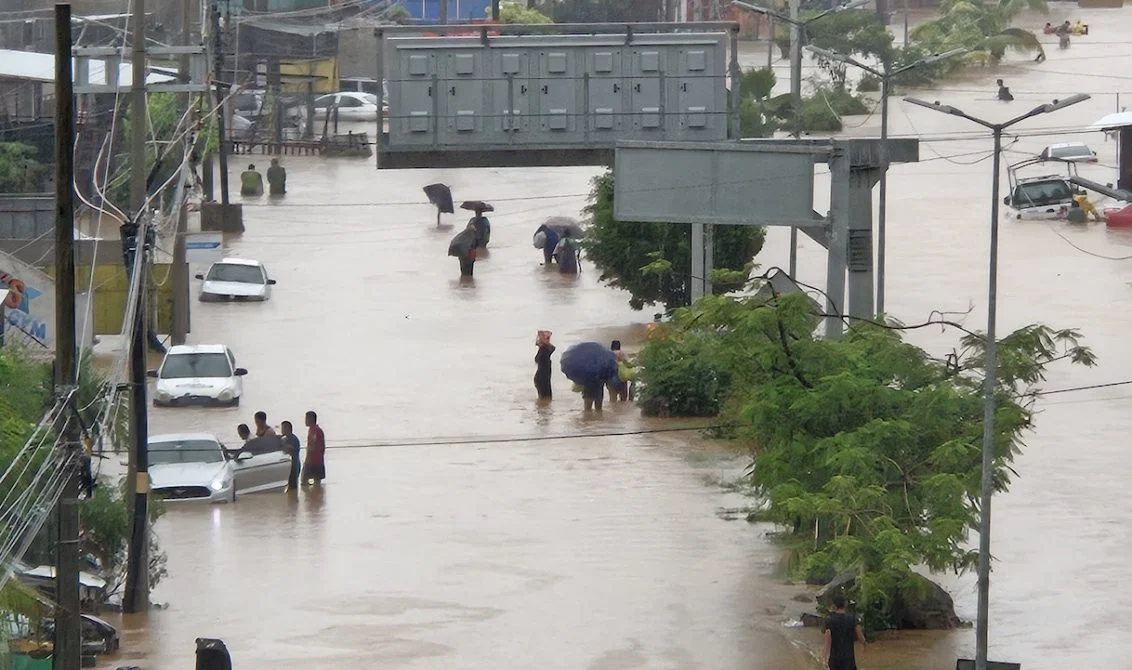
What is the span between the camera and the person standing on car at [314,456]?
2819 cm

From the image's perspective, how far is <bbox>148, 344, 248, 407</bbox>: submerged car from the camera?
3522 cm

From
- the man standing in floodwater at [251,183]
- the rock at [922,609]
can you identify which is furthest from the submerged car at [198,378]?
the man standing in floodwater at [251,183]

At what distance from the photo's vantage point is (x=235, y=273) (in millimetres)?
47500

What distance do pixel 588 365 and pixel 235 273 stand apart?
14902 millimetres

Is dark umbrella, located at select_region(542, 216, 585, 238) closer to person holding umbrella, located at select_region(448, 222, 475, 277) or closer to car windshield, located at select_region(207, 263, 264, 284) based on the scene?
person holding umbrella, located at select_region(448, 222, 475, 277)

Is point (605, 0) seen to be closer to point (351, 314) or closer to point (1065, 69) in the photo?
point (1065, 69)

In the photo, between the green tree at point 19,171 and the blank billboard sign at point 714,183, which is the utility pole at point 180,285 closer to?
the green tree at point 19,171

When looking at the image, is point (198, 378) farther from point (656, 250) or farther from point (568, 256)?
point (568, 256)

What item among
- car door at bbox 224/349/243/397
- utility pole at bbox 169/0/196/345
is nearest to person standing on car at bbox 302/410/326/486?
car door at bbox 224/349/243/397

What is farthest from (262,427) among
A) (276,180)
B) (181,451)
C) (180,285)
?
(276,180)

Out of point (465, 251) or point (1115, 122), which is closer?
point (465, 251)

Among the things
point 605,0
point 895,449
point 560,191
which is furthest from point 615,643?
point 605,0

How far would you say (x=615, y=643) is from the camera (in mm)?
20422

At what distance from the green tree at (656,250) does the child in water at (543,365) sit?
7190 millimetres
